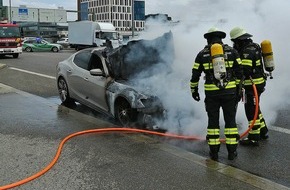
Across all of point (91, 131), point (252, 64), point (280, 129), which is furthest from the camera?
point (280, 129)

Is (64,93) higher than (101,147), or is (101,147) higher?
(64,93)

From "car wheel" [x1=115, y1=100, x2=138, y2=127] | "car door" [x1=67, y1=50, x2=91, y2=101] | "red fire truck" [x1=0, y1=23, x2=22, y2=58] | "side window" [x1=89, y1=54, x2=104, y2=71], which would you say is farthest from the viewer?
"red fire truck" [x1=0, y1=23, x2=22, y2=58]

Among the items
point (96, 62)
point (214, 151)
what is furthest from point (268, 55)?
point (96, 62)

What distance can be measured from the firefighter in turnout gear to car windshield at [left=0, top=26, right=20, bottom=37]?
2242cm

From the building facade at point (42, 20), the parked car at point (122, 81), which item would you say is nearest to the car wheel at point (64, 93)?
the parked car at point (122, 81)

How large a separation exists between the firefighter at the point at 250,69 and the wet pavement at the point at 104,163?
3.73 feet

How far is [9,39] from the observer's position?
978 inches

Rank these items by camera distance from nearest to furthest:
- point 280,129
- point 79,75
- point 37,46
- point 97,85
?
1. point 280,129
2. point 97,85
3. point 79,75
4. point 37,46

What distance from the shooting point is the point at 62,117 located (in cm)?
758

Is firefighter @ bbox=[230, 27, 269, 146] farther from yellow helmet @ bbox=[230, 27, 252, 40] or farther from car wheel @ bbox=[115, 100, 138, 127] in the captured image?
car wheel @ bbox=[115, 100, 138, 127]

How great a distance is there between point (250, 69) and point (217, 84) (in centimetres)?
110

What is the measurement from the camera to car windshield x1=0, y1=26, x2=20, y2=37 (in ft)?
81.1

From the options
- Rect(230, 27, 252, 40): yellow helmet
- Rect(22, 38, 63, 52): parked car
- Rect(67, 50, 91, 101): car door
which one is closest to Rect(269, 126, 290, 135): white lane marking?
Rect(230, 27, 252, 40): yellow helmet

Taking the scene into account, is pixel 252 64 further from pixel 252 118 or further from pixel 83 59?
pixel 83 59
